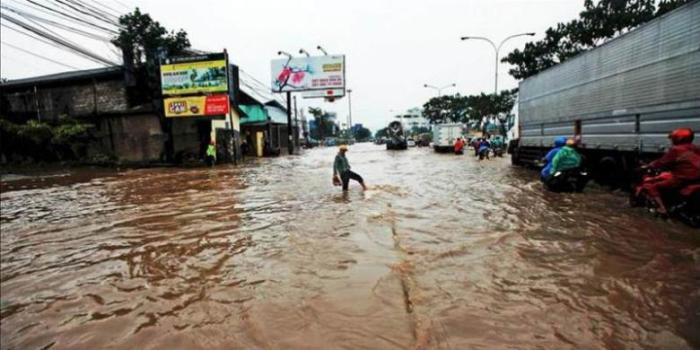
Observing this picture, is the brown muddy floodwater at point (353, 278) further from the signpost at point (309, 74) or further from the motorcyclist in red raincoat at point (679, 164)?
the signpost at point (309, 74)

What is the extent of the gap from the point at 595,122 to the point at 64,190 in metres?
15.5

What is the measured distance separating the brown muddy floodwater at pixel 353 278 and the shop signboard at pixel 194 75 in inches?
590

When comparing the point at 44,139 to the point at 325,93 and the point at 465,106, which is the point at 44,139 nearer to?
the point at 325,93

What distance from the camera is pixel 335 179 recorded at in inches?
408

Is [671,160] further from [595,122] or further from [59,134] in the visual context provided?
[59,134]

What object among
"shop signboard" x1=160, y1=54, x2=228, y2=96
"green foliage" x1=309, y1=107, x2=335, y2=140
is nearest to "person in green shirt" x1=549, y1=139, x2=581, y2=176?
"shop signboard" x1=160, y1=54, x2=228, y2=96

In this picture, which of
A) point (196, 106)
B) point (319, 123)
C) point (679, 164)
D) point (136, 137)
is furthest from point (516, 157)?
point (319, 123)

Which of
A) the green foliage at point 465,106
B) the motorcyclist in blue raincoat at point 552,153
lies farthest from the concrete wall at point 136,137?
the green foliage at point 465,106

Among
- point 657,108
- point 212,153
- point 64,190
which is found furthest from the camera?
point 212,153

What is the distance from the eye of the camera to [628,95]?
8992mm

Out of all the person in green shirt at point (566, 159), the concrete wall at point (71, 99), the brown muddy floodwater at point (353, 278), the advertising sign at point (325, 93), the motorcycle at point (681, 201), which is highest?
the advertising sign at point (325, 93)

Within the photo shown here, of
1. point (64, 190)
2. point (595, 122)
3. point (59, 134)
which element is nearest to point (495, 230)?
point (595, 122)

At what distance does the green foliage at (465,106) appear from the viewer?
58125mm

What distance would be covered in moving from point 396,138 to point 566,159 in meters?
31.8
